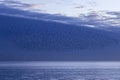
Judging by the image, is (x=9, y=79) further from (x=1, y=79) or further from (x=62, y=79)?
(x=62, y=79)

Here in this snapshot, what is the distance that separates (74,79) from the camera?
115 meters

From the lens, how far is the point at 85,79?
11662 cm

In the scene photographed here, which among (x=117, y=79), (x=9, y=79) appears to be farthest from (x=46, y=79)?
(x=117, y=79)

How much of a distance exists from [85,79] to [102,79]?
459cm

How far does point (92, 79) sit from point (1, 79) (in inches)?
912

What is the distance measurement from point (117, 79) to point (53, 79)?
16.1 m

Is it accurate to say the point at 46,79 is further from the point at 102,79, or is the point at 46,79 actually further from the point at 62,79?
the point at 102,79

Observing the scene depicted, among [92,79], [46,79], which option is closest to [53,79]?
[46,79]

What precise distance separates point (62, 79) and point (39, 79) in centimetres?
573

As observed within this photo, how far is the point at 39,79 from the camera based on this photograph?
114625 mm

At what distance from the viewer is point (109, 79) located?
384 feet

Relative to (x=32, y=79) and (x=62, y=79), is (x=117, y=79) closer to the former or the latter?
(x=62, y=79)

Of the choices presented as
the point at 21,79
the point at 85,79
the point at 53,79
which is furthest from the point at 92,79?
the point at 21,79

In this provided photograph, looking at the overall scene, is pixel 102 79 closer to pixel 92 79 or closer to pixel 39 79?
pixel 92 79
